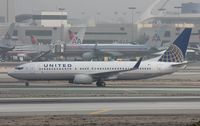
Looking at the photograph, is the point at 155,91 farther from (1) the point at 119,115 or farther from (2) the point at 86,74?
(1) the point at 119,115

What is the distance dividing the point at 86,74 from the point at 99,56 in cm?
9020

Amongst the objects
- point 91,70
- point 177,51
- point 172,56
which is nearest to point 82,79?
point 91,70

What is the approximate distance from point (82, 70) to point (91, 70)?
3.87 feet

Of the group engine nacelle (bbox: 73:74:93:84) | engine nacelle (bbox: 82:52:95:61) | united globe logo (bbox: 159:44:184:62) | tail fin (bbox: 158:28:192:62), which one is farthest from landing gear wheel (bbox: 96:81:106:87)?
engine nacelle (bbox: 82:52:95:61)

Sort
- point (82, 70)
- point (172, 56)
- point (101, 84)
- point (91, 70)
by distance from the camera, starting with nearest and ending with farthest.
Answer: point (101, 84) → point (82, 70) → point (91, 70) → point (172, 56)

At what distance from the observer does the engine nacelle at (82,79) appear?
83.1m

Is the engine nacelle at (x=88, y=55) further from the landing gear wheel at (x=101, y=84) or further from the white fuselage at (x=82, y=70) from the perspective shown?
the landing gear wheel at (x=101, y=84)

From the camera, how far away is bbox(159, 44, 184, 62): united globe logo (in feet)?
296

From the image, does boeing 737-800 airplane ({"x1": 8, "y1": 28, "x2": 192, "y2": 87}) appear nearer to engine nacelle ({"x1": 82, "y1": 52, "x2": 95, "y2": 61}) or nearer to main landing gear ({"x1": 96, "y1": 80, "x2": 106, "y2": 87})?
main landing gear ({"x1": 96, "y1": 80, "x2": 106, "y2": 87})

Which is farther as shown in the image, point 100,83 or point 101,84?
point 100,83

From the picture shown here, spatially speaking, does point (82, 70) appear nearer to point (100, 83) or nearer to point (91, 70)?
point (91, 70)

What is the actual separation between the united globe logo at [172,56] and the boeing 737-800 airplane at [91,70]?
97 centimetres

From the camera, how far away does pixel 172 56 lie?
3565 inches

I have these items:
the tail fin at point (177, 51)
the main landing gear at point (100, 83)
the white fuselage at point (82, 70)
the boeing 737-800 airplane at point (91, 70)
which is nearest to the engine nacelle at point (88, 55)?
the tail fin at point (177, 51)
